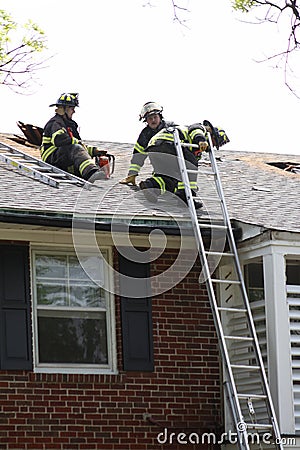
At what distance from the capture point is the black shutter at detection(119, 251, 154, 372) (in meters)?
12.6

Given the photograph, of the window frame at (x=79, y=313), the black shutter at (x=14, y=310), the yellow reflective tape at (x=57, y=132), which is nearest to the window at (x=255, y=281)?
the window frame at (x=79, y=313)

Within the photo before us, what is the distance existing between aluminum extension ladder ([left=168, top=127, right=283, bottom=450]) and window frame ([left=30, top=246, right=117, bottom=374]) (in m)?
1.06

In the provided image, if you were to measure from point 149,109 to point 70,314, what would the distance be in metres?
3.02

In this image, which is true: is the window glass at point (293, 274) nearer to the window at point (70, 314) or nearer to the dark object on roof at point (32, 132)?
the window at point (70, 314)

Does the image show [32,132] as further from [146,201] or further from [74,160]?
[146,201]

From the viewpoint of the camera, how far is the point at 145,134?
14.2 metres

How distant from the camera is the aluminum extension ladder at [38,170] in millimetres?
13655

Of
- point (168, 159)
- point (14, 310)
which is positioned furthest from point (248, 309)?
point (14, 310)

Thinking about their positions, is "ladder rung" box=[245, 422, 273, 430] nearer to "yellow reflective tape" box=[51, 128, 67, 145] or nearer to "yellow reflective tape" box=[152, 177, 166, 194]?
"yellow reflective tape" box=[152, 177, 166, 194]

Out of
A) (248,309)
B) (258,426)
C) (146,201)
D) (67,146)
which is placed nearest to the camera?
(258,426)

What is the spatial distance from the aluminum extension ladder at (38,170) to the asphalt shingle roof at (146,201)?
0.10 m

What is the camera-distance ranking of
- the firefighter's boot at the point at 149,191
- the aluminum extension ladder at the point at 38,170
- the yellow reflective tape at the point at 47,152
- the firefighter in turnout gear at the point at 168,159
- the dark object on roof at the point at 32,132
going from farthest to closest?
1. the dark object on roof at the point at 32,132
2. the yellow reflective tape at the point at 47,152
3. the aluminum extension ladder at the point at 38,170
4. the firefighter in turnout gear at the point at 168,159
5. the firefighter's boot at the point at 149,191

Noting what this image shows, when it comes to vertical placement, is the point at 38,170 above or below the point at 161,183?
above

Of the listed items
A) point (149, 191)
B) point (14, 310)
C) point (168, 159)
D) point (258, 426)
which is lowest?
point (258, 426)
